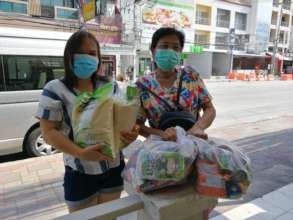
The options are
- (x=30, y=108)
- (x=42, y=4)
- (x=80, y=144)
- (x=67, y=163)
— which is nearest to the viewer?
(x=80, y=144)

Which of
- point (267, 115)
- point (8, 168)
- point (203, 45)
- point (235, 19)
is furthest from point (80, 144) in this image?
point (235, 19)

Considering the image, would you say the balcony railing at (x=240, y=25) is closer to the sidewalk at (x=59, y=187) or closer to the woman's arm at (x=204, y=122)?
the sidewalk at (x=59, y=187)

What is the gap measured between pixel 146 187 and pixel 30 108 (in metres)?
3.53

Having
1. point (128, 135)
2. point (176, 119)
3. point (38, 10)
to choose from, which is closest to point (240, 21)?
point (38, 10)

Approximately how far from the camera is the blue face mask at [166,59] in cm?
147

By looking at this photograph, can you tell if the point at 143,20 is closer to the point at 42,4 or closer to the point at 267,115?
the point at 42,4

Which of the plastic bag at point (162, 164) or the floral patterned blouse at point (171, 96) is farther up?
the floral patterned blouse at point (171, 96)

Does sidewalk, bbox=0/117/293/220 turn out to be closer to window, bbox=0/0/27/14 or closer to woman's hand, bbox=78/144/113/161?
woman's hand, bbox=78/144/113/161

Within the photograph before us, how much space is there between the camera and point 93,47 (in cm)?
151

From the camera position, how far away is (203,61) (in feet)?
95.2

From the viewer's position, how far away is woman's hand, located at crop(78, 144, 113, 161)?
1111 mm

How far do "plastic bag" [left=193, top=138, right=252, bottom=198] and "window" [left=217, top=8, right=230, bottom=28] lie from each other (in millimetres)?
32771

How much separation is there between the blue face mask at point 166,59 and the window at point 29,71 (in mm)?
3101

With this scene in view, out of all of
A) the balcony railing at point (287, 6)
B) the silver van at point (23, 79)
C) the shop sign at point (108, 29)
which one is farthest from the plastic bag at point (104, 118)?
the balcony railing at point (287, 6)
